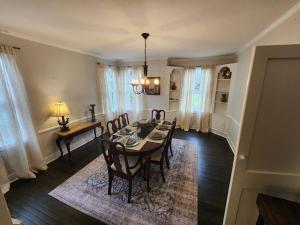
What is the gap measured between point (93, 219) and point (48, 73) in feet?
9.42

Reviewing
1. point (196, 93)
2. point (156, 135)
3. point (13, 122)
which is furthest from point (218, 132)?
Answer: point (13, 122)

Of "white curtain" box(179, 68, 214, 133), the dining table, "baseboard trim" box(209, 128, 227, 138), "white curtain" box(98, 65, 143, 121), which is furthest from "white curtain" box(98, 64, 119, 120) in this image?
"baseboard trim" box(209, 128, 227, 138)

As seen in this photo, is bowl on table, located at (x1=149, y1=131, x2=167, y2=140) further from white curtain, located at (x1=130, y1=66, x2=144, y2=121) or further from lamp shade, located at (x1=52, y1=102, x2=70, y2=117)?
white curtain, located at (x1=130, y1=66, x2=144, y2=121)

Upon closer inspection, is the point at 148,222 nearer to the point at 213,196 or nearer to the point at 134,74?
the point at 213,196

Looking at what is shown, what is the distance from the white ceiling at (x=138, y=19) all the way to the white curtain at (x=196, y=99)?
6.01 feet

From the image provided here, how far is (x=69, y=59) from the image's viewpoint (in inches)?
131

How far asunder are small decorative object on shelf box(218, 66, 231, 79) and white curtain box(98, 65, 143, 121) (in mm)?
2599

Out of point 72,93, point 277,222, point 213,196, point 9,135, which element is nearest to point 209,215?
point 213,196

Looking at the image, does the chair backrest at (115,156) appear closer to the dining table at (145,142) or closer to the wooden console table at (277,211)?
the dining table at (145,142)

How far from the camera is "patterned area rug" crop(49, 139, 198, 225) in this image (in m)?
1.78

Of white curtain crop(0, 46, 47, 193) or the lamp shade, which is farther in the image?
the lamp shade

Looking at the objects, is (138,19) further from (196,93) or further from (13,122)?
(196,93)

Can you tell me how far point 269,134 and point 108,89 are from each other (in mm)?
4371

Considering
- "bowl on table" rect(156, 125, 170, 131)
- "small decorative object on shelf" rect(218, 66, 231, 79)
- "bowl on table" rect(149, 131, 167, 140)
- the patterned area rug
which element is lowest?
the patterned area rug
